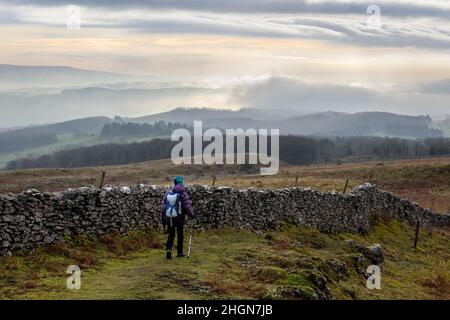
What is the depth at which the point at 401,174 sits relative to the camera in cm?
9119

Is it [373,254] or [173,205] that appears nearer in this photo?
[173,205]

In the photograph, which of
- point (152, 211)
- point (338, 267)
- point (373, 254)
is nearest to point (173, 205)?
point (152, 211)

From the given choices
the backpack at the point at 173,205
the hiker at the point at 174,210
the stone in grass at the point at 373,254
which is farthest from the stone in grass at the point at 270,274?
the stone in grass at the point at 373,254

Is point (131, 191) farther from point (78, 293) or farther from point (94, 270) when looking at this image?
point (78, 293)

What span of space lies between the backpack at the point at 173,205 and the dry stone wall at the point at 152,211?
2.81 meters

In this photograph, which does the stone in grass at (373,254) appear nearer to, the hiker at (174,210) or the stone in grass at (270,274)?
the stone in grass at (270,274)

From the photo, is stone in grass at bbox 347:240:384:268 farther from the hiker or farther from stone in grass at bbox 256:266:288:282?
the hiker

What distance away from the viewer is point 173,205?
62.2 ft

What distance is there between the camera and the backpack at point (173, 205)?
745 inches

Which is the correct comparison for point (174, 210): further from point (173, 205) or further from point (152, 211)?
point (152, 211)

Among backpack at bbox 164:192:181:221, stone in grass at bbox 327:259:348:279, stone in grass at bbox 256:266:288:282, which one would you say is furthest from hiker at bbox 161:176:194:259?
stone in grass at bbox 327:259:348:279

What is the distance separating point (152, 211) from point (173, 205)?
4353 millimetres

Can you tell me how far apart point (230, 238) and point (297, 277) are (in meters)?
7.40
